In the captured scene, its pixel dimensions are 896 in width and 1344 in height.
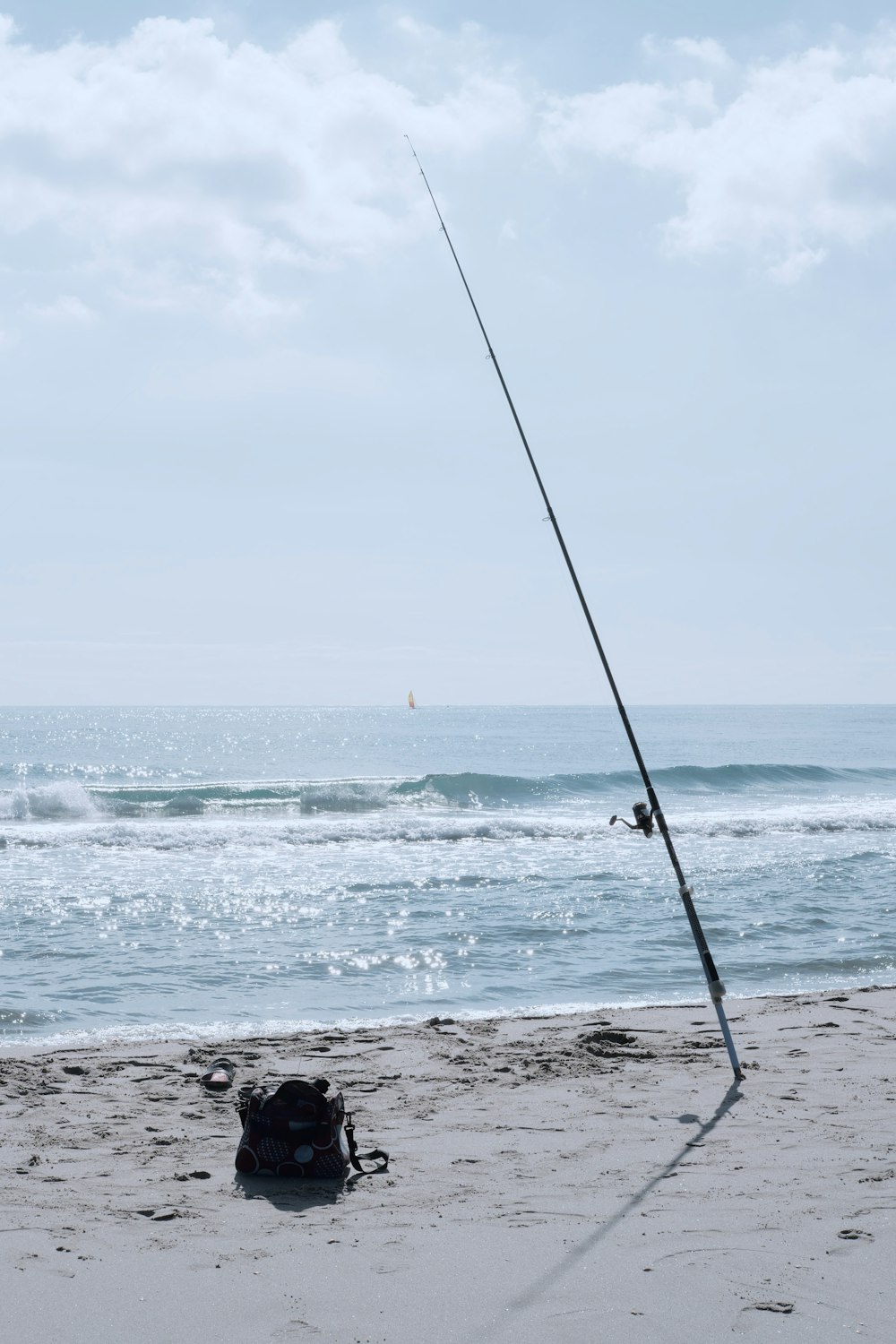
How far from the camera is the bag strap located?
416 cm

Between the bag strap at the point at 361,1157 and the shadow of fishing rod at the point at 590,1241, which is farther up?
the bag strap at the point at 361,1157

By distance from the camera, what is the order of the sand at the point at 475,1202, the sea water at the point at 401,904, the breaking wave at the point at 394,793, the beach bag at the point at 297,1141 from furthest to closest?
the breaking wave at the point at 394,793 < the sea water at the point at 401,904 < the beach bag at the point at 297,1141 < the sand at the point at 475,1202

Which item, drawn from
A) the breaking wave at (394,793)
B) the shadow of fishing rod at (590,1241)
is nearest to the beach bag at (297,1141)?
the shadow of fishing rod at (590,1241)

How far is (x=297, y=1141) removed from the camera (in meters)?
4.07

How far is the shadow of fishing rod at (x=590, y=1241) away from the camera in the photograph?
2967 mm

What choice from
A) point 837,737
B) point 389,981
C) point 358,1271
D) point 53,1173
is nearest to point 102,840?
point 389,981

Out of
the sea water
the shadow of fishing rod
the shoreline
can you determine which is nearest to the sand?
the shadow of fishing rod

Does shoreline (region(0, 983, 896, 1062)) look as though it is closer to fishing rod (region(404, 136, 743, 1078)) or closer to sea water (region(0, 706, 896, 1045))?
Answer: sea water (region(0, 706, 896, 1045))

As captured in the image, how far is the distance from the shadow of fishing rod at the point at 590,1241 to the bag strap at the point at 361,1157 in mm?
1019

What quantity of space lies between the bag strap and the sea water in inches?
109

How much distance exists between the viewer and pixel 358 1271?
3230 mm

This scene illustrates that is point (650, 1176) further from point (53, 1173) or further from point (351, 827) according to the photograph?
point (351, 827)

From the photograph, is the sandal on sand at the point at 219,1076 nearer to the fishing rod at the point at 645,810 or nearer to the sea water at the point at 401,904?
the sea water at the point at 401,904

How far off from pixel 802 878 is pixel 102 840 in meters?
11.1
